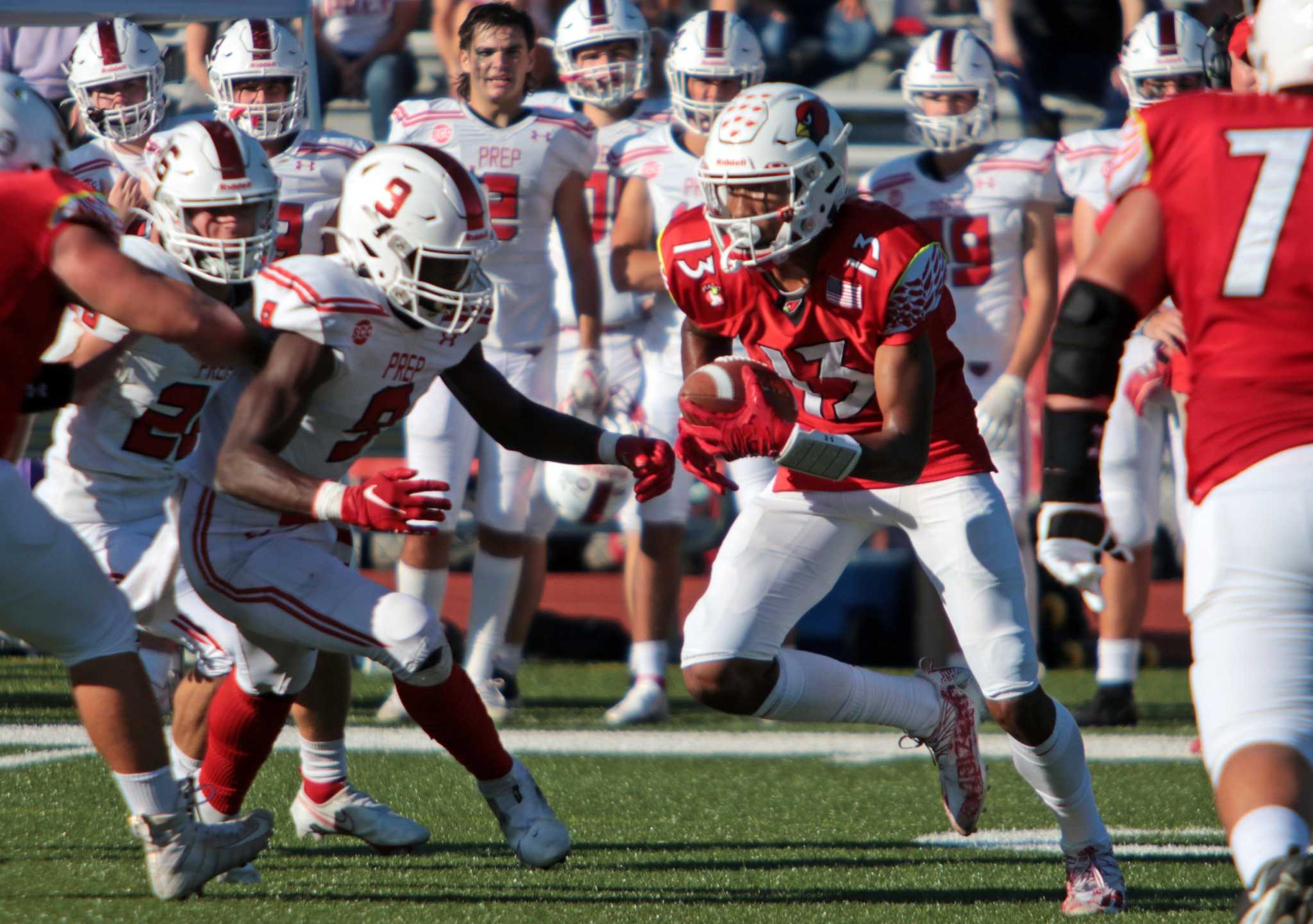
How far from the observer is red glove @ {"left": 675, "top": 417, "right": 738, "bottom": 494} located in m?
3.31

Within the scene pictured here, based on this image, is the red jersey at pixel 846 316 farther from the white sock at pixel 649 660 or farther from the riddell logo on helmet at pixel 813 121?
the white sock at pixel 649 660

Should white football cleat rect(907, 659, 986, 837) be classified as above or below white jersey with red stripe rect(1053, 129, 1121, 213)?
below

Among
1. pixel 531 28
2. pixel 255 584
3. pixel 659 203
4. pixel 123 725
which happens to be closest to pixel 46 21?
pixel 531 28

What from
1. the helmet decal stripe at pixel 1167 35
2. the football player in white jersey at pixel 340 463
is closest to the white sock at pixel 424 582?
the football player in white jersey at pixel 340 463

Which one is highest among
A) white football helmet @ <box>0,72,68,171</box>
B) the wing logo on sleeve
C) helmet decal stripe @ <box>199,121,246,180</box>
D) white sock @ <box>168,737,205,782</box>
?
white football helmet @ <box>0,72,68,171</box>

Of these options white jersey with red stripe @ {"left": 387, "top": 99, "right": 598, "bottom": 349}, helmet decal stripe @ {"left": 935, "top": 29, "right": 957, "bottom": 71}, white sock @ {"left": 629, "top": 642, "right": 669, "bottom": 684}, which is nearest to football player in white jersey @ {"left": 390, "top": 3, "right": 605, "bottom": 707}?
white jersey with red stripe @ {"left": 387, "top": 99, "right": 598, "bottom": 349}

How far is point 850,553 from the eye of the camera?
359cm

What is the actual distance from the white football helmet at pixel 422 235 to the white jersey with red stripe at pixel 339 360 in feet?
0.14

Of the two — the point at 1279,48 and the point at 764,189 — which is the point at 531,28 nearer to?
the point at 764,189

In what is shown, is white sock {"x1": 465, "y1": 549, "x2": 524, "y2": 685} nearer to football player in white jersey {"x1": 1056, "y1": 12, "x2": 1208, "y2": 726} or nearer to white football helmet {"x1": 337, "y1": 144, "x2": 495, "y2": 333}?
football player in white jersey {"x1": 1056, "y1": 12, "x2": 1208, "y2": 726}

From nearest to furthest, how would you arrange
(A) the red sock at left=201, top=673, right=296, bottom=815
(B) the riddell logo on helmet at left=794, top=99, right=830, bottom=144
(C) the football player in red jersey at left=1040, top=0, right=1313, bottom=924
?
(C) the football player in red jersey at left=1040, top=0, right=1313, bottom=924 → (B) the riddell logo on helmet at left=794, top=99, right=830, bottom=144 → (A) the red sock at left=201, top=673, right=296, bottom=815

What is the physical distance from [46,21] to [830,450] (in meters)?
3.35

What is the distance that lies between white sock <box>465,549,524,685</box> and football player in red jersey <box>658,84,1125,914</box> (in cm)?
213

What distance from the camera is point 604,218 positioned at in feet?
20.7
